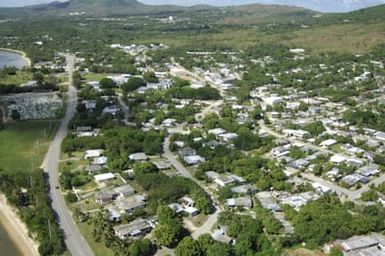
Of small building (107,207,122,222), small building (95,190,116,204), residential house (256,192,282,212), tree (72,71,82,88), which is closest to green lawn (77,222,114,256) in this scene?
small building (107,207,122,222)

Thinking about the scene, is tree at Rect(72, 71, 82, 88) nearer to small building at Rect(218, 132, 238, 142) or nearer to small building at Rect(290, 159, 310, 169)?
small building at Rect(218, 132, 238, 142)

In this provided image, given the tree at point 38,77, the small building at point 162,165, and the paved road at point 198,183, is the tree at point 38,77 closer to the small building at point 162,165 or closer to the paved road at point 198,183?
the paved road at point 198,183

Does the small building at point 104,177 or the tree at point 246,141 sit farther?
the tree at point 246,141

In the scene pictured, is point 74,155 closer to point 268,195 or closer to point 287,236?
point 268,195

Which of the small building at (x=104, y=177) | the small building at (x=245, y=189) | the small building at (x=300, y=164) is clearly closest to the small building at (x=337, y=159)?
the small building at (x=300, y=164)

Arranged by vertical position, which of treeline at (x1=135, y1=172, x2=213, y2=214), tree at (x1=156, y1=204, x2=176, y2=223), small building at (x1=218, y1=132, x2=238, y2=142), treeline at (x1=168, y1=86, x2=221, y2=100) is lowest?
treeline at (x1=168, y1=86, x2=221, y2=100)

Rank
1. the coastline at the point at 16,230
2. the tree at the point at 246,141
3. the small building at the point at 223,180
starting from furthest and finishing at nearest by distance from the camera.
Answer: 1. the tree at the point at 246,141
2. the small building at the point at 223,180
3. the coastline at the point at 16,230
